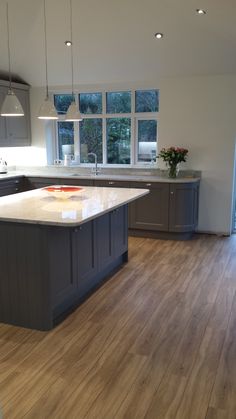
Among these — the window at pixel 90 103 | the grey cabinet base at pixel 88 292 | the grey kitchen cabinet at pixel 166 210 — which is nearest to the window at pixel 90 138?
the window at pixel 90 103

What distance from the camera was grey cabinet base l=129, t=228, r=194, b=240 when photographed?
5.66 metres

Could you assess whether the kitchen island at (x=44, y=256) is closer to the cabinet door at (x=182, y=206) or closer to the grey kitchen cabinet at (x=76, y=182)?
the cabinet door at (x=182, y=206)

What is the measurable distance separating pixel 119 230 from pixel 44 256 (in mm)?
1567

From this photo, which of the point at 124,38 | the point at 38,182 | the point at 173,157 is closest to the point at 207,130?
the point at 173,157

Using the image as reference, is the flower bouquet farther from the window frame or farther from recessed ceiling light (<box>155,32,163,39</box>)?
recessed ceiling light (<box>155,32,163,39</box>)

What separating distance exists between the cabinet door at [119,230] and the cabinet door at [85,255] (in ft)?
1.63

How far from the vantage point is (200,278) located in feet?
13.6

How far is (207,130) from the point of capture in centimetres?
568

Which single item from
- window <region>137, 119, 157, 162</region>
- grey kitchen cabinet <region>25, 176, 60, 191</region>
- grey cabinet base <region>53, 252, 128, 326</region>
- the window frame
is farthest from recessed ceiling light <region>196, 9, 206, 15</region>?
grey kitchen cabinet <region>25, 176, 60, 191</region>

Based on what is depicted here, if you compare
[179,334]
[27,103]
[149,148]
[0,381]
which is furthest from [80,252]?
[27,103]

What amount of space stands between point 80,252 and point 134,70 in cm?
343

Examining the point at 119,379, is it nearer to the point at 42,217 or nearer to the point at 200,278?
the point at 42,217

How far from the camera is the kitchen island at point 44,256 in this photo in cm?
292

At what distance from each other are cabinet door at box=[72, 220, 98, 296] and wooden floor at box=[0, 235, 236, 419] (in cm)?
18
